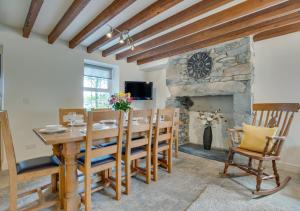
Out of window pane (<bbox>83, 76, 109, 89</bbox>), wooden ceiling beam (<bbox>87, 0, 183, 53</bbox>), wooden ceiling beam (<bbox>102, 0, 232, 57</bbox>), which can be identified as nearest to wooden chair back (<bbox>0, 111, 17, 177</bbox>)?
wooden ceiling beam (<bbox>87, 0, 183, 53</bbox>)

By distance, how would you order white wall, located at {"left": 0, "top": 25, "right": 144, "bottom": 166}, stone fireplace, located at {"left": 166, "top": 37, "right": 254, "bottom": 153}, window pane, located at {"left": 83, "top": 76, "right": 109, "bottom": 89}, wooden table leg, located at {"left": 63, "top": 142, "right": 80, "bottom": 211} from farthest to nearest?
window pane, located at {"left": 83, "top": 76, "right": 109, "bottom": 89}
stone fireplace, located at {"left": 166, "top": 37, "right": 254, "bottom": 153}
white wall, located at {"left": 0, "top": 25, "right": 144, "bottom": 166}
wooden table leg, located at {"left": 63, "top": 142, "right": 80, "bottom": 211}

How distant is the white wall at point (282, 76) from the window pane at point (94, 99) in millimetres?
3533

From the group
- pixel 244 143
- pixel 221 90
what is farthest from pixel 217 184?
pixel 221 90

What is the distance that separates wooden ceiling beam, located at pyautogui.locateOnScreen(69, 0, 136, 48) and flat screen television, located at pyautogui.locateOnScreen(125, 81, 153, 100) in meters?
Answer: 1.83

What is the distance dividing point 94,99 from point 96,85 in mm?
374

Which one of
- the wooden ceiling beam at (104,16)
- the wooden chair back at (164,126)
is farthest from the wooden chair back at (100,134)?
the wooden ceiling beam at (104,16)

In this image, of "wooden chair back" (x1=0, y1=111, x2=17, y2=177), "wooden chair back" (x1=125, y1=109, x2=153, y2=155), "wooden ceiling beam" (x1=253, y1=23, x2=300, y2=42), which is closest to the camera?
"wooden chair back" (x1=0, y1=111, x2=17, y2=177)

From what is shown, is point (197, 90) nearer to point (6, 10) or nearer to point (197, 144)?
point (197, 144)

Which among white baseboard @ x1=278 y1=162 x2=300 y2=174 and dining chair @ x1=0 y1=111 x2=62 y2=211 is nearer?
dining chair @ x1=0 y1=111 x2=62 y2=211

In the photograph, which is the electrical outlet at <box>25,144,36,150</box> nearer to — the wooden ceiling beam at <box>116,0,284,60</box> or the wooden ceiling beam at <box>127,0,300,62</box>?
the wooden ceiling beam at <box>116,0,284,60</box>

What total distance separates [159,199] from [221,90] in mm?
2424

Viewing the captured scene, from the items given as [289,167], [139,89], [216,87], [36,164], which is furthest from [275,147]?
[139,89]

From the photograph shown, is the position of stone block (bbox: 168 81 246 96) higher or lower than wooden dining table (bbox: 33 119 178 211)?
higher

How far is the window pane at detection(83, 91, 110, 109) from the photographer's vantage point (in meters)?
4.23
